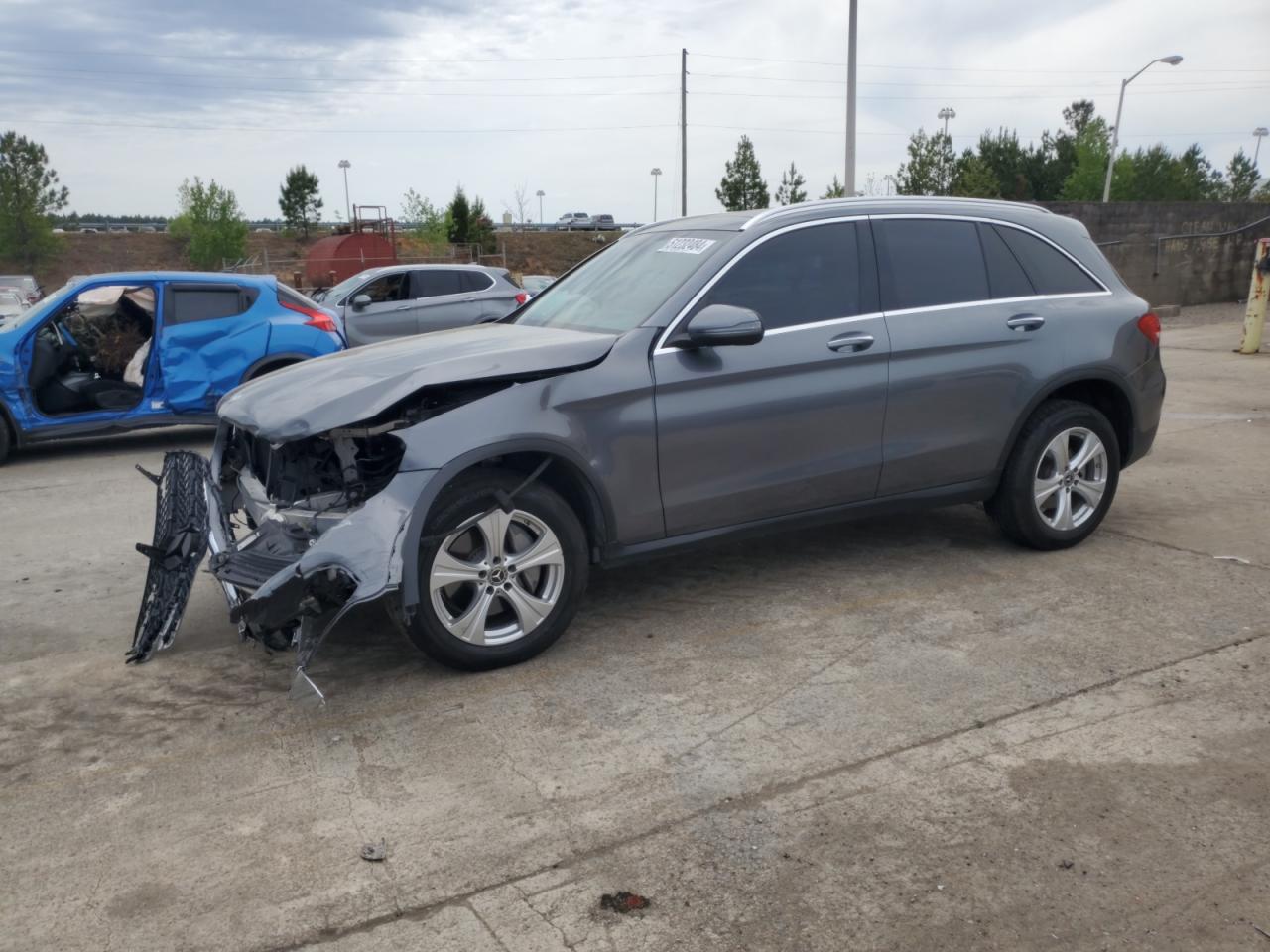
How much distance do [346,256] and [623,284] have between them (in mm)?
37860

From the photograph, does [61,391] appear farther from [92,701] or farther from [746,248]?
[746,248]

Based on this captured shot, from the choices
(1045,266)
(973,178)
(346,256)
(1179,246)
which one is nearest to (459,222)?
(346,256)

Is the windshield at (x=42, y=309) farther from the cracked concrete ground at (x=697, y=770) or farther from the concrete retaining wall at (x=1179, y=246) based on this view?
the concrete retaining wall at (x=1179, y=246)

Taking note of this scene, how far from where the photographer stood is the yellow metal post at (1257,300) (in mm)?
15133

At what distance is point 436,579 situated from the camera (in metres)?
4.25

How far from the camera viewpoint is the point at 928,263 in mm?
5582

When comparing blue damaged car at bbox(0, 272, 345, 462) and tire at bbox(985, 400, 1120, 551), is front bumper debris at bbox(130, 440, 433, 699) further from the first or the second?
blue damaged car at bbox(0, 272, 345, 462)

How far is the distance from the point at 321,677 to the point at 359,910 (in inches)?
67.8

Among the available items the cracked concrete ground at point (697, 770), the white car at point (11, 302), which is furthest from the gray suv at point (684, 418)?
the white car at point (11, 302)

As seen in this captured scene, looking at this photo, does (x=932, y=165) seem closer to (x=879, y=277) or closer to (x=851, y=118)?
(x=851, y=118)

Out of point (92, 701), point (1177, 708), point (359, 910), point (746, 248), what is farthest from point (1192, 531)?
point (92, 701)

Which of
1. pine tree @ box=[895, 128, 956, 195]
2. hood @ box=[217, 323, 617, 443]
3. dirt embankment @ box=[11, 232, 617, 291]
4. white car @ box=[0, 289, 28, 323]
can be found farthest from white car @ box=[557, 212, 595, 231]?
hood @ box=[217, 323, 617, 443]

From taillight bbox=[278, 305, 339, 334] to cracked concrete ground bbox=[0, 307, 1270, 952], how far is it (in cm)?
482

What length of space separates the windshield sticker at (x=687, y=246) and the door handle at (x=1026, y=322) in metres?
1.69
